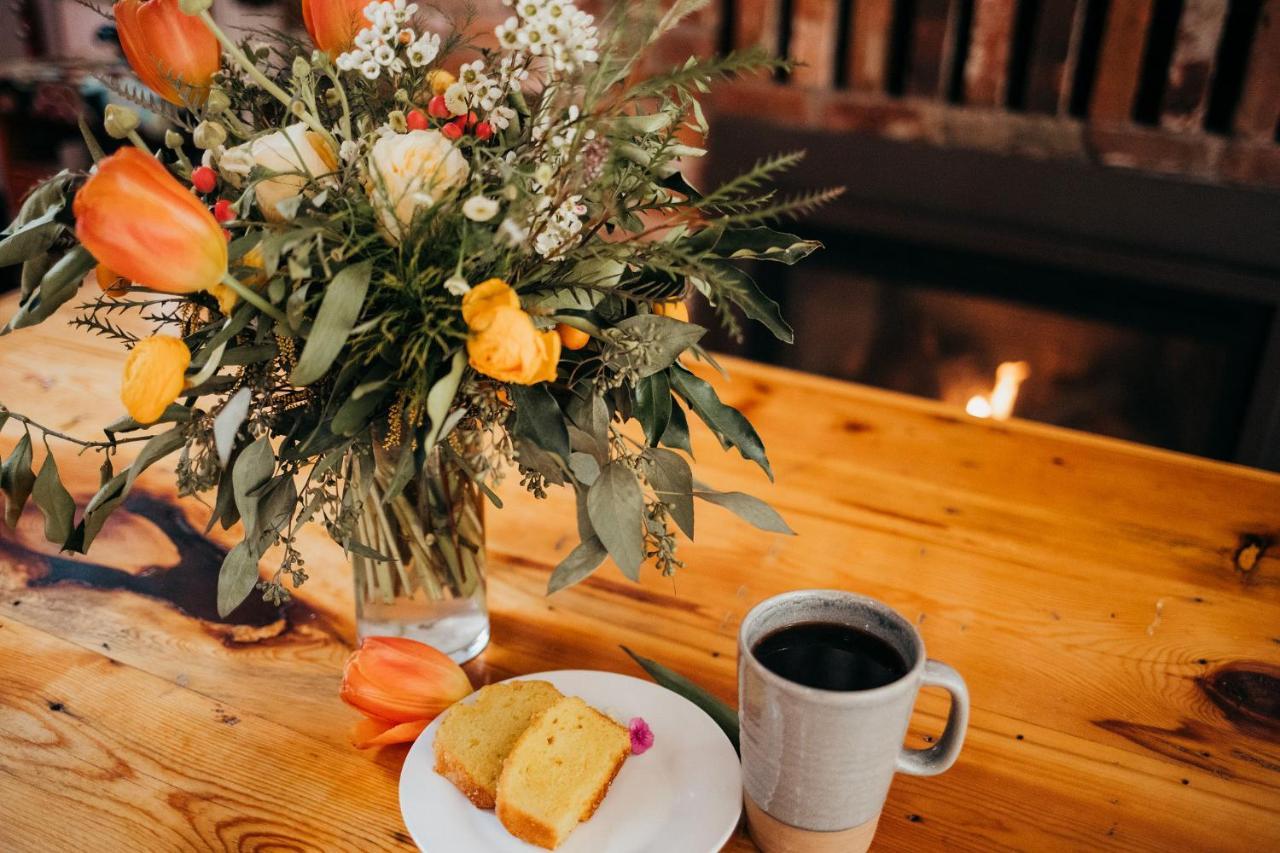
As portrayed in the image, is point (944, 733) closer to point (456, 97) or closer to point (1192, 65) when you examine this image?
point (456, 97)

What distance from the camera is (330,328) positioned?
1.65 feet

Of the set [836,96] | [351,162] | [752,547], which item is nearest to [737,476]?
[752,547]

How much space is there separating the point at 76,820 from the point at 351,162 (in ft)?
1.45

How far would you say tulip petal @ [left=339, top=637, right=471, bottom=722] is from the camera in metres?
0.64

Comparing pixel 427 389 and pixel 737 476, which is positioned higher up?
pixel 427 389

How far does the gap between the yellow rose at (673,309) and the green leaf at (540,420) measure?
105mm

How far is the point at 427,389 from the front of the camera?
21.1 inches

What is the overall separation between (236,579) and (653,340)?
0.30 meters

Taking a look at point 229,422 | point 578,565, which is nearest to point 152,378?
point 229,422

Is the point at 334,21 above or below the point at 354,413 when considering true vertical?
above

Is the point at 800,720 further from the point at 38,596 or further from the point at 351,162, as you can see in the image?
the point at 38,596

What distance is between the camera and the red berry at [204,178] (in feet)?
1.82

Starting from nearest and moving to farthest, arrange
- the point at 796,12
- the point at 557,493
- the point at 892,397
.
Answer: the point at 557,493 < the point at 892,397 < the point at 796,12

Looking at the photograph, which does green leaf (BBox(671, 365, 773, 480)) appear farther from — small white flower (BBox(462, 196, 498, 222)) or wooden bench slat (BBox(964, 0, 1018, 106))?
wooden bench slat (BBox(964, 0, 1018, 106))
